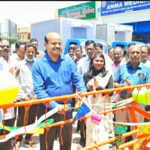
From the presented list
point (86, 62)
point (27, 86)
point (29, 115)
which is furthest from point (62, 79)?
point (86, 62)

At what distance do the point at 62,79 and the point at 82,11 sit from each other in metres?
21.1

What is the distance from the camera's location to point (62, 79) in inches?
103

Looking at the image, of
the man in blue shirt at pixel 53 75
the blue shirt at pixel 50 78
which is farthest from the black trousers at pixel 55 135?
the blue shirt at pixel 50 78

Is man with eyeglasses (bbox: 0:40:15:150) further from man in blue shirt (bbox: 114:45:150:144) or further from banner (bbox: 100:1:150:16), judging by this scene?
banner (bbox: 100:1:150:16)

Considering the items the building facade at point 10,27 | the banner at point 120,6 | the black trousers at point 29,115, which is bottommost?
the black trousers at point 29,115

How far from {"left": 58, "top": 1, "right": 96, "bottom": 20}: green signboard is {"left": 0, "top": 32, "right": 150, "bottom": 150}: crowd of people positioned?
17475 millimetres

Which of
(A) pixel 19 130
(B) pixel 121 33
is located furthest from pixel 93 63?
(B) pixel 121 33

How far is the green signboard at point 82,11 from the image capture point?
70.4 feet

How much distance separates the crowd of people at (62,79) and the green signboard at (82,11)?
57.3ft

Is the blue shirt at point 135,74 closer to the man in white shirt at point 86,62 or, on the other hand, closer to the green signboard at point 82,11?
the man in white shirt at point 86,62

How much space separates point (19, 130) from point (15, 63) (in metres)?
1.80

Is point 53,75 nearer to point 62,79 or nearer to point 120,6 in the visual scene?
point 62,79

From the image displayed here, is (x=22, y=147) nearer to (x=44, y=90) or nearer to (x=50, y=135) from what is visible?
(x=50, y=135)

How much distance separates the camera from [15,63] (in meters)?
3.69
